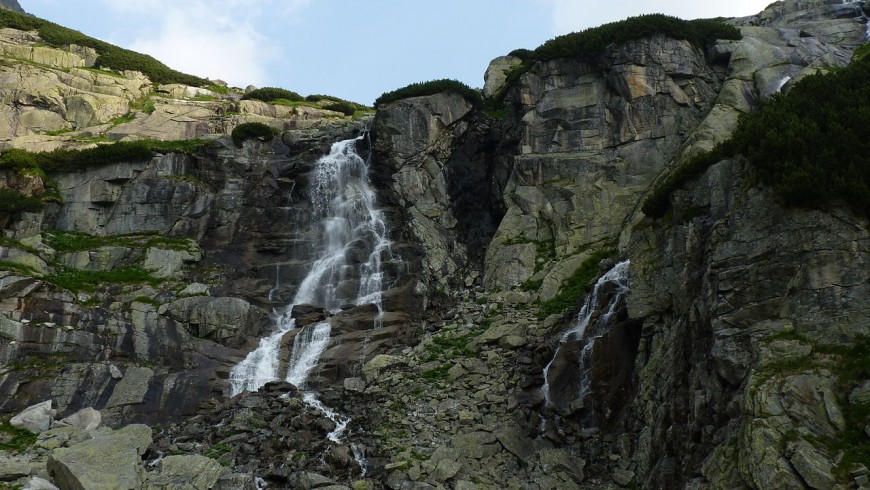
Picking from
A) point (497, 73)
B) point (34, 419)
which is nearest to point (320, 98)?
point (497, 73)

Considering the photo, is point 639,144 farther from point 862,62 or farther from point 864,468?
point 864,468

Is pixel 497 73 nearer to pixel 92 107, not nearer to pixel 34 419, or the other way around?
pixel 92 107

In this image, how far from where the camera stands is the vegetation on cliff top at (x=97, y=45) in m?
60.6

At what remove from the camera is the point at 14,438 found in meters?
23.9

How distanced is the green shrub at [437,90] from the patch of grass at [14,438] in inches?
1228

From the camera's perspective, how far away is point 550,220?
38.7 meters

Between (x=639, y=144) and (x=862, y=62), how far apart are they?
61.3 ft

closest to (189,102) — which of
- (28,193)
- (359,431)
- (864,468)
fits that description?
(28,193)

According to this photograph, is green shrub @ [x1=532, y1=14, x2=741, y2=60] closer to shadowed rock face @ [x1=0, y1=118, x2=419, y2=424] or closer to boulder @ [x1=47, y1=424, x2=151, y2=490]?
shadowed rock face @ [x1=0, y1=118, x2=419, y2=424]

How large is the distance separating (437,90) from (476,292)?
17.0 meters

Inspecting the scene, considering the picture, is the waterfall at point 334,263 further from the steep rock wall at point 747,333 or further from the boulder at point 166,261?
the steep rock wall at point 747,333

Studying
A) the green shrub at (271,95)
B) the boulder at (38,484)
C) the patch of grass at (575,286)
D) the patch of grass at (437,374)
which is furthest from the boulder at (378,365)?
the green shrub at (271,95)

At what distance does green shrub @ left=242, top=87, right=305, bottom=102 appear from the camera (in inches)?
2557

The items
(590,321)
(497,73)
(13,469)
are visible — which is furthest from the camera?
(497,73)
